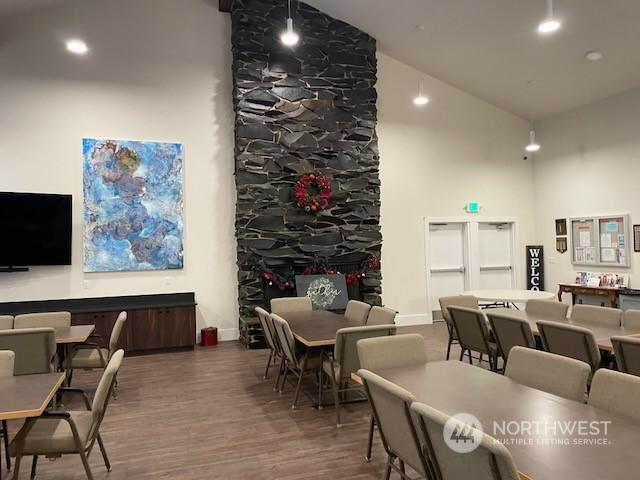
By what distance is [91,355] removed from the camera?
14.7 ft

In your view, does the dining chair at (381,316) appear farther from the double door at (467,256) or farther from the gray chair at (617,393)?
the double door at (467,256)

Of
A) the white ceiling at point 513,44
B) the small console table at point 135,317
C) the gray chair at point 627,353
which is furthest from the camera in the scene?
the small console table at point 135,317

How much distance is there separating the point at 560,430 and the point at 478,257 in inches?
293

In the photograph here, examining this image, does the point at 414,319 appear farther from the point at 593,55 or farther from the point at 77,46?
the point at 77,46

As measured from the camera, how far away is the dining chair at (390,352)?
286 cm

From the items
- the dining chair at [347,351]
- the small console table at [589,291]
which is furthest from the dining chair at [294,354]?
the small console table at [589,291]

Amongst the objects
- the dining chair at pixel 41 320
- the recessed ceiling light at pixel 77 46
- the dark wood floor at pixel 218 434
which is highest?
the recessed ceiling light at pixel 77 46

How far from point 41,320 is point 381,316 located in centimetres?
338

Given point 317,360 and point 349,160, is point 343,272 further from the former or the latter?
point 317,360

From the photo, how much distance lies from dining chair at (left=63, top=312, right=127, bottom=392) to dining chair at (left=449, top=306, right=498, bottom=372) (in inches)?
132

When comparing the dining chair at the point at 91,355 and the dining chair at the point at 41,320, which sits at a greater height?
the dining chair at the point at 41,320

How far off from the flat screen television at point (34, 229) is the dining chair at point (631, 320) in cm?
678

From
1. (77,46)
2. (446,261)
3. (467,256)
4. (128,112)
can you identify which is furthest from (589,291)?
(77,46)

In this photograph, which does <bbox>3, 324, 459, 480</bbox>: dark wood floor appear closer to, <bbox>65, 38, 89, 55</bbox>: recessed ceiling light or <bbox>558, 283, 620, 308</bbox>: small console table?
<bbox>65, 38, 89, 55</bbox>: recessed ceiling light
